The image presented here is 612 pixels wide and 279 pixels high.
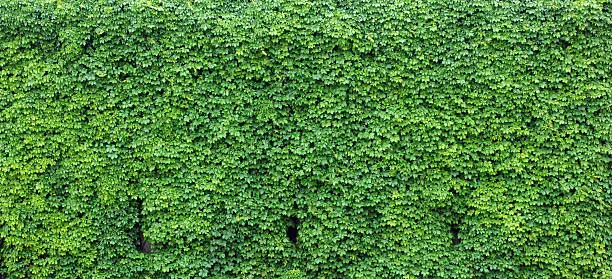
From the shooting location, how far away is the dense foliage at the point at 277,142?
17.7 feet

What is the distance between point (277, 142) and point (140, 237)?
2.13 m

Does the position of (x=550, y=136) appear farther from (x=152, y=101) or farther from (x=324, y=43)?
(x=152, y=101)

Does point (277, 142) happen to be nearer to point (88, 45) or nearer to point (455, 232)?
point (455, 232)

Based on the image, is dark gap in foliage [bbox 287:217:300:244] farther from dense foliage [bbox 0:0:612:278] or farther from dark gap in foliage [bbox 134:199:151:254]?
dark gap in foliage [bbox 134:199:151:254]

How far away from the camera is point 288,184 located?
5.55m

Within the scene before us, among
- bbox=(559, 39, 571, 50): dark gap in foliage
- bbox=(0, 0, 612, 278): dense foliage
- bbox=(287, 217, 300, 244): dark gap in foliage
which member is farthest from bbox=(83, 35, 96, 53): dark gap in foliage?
bbox=(559, 39, 571, 50): dark gap in foliage

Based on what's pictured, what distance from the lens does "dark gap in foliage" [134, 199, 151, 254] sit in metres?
5.64

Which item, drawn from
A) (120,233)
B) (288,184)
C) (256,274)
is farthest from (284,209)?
(120,233)

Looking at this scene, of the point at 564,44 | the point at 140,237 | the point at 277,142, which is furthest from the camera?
the point at 140,237

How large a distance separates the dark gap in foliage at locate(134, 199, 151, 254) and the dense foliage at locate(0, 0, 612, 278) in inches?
1.4

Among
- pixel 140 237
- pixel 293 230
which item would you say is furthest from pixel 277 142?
pixel 140 237

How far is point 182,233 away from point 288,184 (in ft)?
4.64

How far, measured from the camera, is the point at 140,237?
5.75 metres

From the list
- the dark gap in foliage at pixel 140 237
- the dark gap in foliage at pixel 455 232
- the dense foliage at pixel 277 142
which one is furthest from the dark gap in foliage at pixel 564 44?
the dark gap in foliage at pixel 140 237
